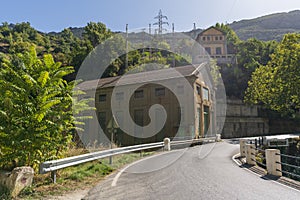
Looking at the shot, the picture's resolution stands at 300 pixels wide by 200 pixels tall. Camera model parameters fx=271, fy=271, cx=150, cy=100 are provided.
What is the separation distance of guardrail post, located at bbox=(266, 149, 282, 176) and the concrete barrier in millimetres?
8066

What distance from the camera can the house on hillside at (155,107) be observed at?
31.1 meters

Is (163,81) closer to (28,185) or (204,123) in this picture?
(204,123)

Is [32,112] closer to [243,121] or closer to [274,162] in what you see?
[274,162]

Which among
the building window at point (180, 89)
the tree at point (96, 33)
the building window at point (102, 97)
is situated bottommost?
the building window at point (102, 97)

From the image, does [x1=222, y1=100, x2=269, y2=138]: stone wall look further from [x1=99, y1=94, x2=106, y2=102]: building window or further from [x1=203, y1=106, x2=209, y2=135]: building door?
[x1=99, y1=94, x2=106, y2=102]: building window

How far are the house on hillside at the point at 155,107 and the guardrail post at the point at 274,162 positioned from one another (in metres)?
19.7

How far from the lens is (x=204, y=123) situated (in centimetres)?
3538

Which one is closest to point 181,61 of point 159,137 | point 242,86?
point 242,86

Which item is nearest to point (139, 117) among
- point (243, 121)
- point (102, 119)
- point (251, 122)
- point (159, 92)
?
point (159, 92)

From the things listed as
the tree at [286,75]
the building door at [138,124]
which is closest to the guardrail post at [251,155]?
the tree at [286,75]

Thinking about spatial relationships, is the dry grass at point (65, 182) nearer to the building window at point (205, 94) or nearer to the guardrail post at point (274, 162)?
the guardrail post at point (274, 162)

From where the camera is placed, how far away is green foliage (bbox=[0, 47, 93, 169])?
8.16 meters

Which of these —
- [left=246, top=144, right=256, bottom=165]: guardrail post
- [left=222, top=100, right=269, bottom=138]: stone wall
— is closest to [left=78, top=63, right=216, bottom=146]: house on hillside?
[left=222, top=100, right=269, bottom=138]: stone wall

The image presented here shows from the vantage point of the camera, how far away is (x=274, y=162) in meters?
9.88
